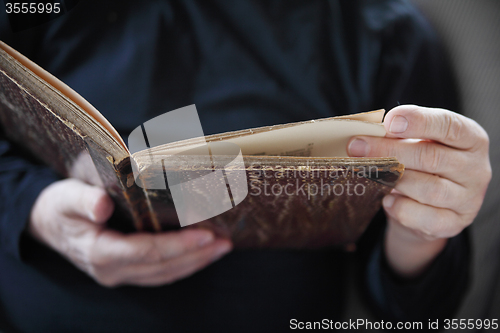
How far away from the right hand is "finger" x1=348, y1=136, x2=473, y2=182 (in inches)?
13.0

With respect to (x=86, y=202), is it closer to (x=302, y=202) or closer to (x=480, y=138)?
(x=302, y=202)

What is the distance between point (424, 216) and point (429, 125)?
145 mm

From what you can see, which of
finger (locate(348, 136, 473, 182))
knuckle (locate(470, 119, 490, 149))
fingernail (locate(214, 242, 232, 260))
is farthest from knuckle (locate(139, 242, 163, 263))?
knuckle (locate(470, 119, 490, 149))

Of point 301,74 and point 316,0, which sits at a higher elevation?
point 316,0

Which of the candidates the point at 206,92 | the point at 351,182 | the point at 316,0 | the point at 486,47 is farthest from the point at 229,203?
the point at 486,47

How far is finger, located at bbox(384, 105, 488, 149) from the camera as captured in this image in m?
0.36

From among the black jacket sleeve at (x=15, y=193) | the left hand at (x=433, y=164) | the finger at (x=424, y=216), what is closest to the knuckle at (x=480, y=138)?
the left hand at (x=433, y=164)

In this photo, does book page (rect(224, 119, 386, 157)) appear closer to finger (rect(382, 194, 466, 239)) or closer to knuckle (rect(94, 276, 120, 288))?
finger (rect(382, 194, 466, 239))

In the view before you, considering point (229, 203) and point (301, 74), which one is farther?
point (301, 74)

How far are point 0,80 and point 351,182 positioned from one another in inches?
18.4

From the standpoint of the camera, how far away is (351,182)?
1.22 ft

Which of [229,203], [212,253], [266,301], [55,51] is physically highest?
[55,51]

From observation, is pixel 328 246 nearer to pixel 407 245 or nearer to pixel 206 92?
pixel 407 245

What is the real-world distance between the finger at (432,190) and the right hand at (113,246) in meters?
0.35
